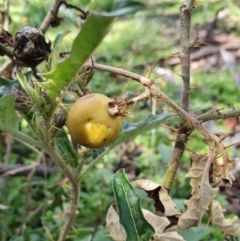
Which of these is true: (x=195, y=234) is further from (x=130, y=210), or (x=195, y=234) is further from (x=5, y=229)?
(x=5, y=229)

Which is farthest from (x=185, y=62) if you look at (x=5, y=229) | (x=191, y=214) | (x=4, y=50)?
(x=5, y=229)

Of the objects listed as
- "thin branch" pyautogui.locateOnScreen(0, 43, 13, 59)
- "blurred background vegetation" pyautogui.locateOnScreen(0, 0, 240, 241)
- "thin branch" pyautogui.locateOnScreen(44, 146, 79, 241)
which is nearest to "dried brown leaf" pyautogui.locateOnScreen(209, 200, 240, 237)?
"blurred background vegetation" pyautogui.locateOnScreen(0, 0, 240, 241)

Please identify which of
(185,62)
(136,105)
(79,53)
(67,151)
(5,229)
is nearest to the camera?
(79,53)

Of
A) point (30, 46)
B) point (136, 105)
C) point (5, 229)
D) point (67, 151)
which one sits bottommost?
point (5, 229)

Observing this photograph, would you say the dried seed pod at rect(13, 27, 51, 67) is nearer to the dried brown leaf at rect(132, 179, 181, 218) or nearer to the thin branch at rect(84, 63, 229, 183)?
the thin branch at rect(84, 63, 229, 183)

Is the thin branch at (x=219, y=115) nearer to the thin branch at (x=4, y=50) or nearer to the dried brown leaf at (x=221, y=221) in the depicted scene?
the dried brown leaf at (x=221, y=221)

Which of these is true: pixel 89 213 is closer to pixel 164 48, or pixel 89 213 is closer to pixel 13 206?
pixel 13 206
